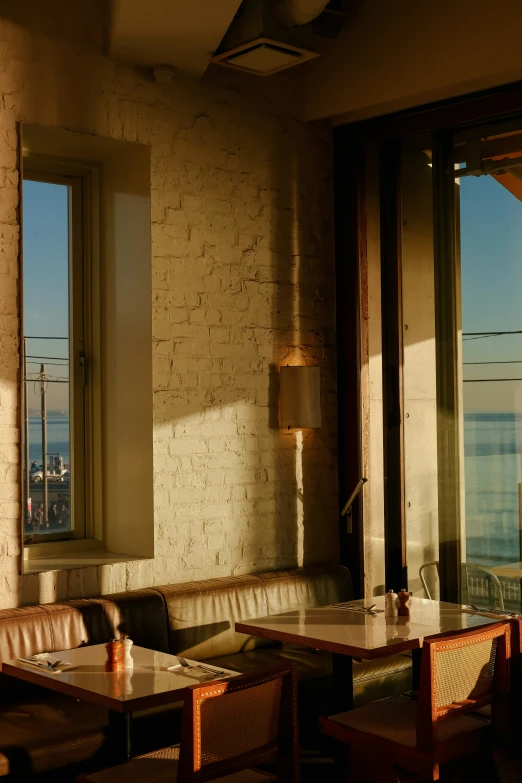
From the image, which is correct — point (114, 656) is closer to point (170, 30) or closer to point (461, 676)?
point (461, 676)

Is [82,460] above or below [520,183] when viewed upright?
below

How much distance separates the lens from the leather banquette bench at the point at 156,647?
3.48 metres

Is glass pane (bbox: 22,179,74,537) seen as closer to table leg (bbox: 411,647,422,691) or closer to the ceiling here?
the ceiling

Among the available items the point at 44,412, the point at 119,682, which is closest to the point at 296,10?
the point at 44,412

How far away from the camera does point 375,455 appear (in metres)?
5.44

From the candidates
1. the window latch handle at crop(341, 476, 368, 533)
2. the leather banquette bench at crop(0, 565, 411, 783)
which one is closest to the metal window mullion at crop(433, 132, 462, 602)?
the window latch handle at crop(341, 476, 368, 533)

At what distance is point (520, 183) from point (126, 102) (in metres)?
2.01

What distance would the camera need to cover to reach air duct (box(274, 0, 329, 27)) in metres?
4.39

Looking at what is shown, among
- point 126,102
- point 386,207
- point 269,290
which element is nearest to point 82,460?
point 269,290

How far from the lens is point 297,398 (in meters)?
5.23

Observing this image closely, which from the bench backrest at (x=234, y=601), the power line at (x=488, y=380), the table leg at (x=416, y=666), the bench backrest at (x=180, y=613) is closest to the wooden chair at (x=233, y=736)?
the bench backrest at (x=180, y=613)

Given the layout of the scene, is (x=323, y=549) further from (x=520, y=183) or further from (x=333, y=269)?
(x=520, y=183)

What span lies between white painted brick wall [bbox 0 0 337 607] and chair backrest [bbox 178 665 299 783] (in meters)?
1.75

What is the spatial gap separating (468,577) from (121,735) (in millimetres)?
2364
